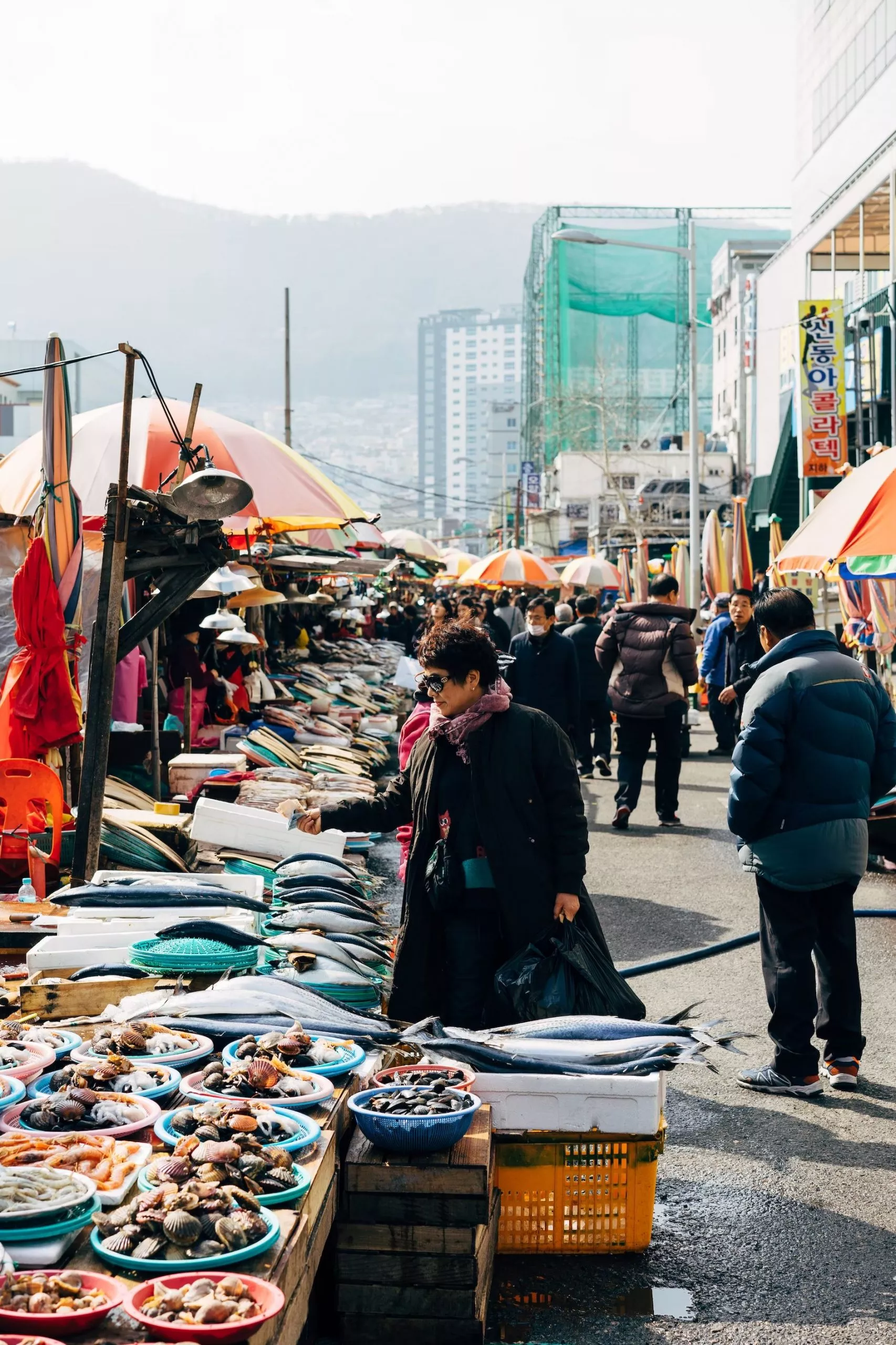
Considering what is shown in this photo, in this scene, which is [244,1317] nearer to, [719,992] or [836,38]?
[719,992]

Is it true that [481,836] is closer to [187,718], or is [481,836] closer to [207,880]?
[207,880]

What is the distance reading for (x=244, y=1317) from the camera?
2.53 m

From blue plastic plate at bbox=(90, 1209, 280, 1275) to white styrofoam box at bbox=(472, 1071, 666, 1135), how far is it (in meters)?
1.24

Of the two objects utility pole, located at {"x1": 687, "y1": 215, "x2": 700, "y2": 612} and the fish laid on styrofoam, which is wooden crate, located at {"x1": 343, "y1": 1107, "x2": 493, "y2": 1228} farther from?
utility pole, located at {"x1": 687, "y1": 215, "x2": 700, "y2": 612}

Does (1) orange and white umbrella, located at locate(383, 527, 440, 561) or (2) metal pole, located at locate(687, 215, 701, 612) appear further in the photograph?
(1) orange and white umbrella, located at locate(383, 527, 440, 561)

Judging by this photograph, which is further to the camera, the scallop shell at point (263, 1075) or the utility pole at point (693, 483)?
the utility pole at point (693, 483)

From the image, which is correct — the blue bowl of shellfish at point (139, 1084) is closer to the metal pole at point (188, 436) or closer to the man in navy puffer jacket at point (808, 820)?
the man in navy puffer jacket at point (808, 820)

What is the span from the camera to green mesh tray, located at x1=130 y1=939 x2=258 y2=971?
4.84 metres

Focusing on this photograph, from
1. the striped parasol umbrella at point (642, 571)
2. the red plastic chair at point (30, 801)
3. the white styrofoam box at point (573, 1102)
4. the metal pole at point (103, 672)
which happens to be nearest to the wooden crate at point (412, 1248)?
the white styrofoam box at point (573, 1102)

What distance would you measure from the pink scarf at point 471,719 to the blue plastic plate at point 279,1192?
1851mm

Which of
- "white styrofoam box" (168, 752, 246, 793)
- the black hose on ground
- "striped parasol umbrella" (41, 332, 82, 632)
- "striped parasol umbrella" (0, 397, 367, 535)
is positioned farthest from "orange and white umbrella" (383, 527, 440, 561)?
the black hose on ground

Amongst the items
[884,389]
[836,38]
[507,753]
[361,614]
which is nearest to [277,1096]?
[507,753]

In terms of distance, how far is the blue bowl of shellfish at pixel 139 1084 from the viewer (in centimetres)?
365

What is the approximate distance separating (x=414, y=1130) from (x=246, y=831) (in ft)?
14.5
